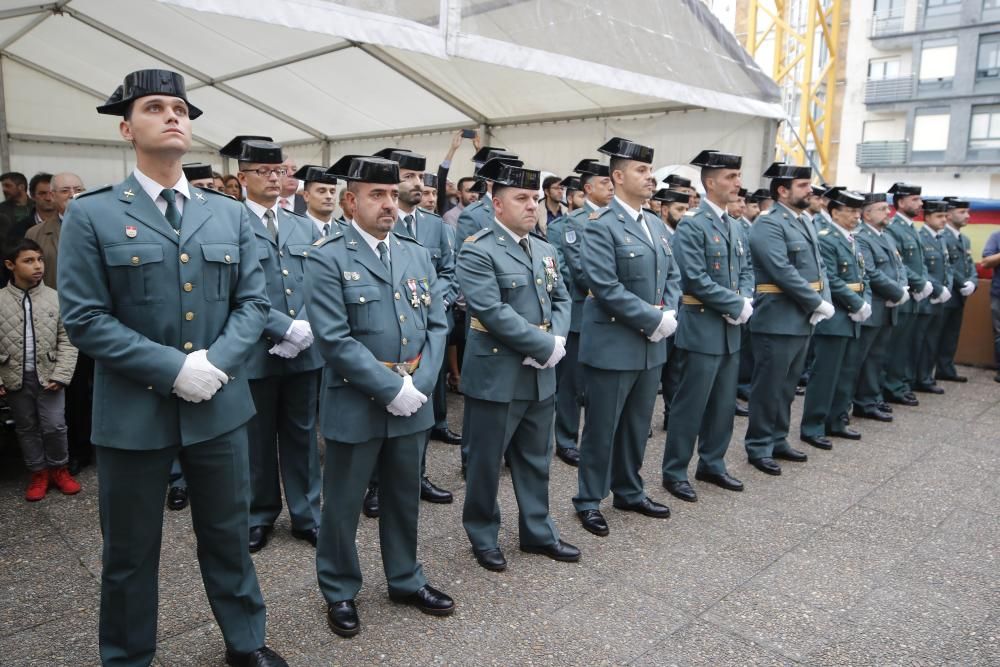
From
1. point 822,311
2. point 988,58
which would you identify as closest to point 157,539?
point 822,311

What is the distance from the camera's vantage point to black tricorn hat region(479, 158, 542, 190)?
11.2 ft

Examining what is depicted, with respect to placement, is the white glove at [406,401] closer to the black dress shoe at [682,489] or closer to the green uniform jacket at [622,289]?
the green uniform jacket at [622,289]

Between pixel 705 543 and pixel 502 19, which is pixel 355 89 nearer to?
pixel 502 19

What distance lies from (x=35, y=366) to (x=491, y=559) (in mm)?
3004

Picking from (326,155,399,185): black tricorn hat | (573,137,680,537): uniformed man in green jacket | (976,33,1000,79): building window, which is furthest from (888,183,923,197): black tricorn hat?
(976,33,1000,79): building window

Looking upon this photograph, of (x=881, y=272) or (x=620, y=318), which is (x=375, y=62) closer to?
(x=620, y=318)

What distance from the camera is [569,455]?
5.30 metres

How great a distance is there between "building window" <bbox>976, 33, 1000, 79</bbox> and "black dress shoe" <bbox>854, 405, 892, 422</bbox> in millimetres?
25990

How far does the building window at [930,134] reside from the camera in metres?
27.3

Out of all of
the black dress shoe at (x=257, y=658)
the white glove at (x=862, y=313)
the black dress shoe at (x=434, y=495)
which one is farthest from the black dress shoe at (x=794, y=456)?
the black dress shoe at (x=257, y=658)

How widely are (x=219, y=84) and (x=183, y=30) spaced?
1.66 metres

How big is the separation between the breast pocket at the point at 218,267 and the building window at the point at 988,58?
31397 mm

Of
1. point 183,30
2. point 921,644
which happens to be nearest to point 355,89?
point 183,30

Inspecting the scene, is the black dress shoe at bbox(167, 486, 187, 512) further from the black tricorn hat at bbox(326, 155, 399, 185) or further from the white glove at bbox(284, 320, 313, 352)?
the black tricorn hat at bbox(326, 155, 399, 185)
